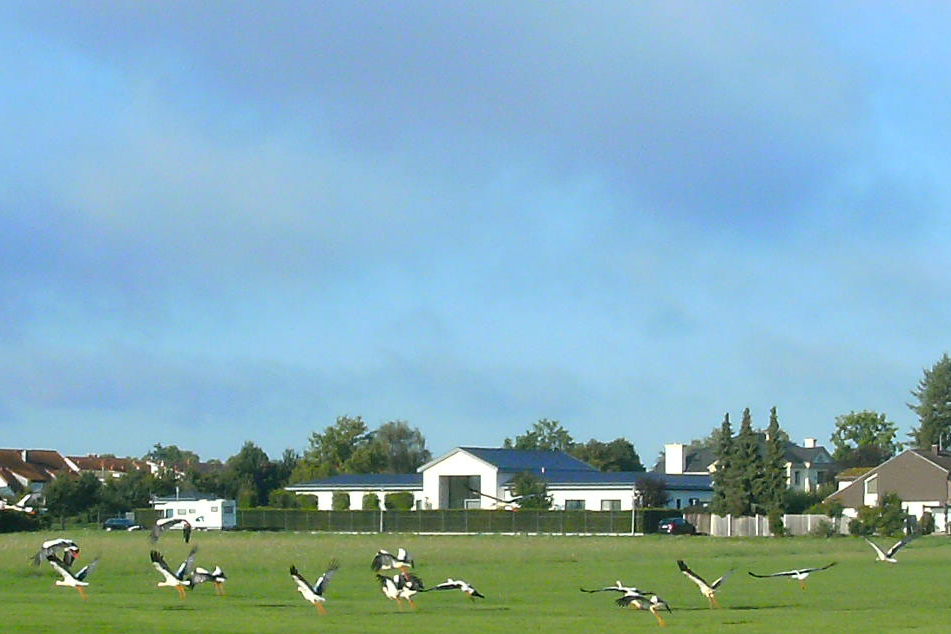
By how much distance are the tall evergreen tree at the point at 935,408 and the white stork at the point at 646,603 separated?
15129 cm

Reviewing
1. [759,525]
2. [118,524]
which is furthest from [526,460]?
[118,524]

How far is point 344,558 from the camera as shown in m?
63.3

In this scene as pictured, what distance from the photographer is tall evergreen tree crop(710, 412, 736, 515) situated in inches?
4011

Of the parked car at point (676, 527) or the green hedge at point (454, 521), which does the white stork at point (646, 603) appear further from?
the green hedge at point (454, 521)

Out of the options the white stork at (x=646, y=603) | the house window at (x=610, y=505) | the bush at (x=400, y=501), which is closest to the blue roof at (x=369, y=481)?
A: the bush at (x=400, y=501)

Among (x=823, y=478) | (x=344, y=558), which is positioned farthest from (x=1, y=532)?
(x=823, y=478)

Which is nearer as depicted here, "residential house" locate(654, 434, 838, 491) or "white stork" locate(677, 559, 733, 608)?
"white stork" locate(677, 559, 733, 608)

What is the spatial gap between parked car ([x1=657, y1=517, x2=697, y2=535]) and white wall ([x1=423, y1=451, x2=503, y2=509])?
796 inches

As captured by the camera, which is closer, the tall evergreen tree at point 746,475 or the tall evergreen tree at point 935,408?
the tall evergreen tree at point 746,475

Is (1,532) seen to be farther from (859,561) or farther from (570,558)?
(859,561)

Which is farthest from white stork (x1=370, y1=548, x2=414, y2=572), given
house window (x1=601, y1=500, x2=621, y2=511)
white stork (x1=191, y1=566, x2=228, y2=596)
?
house window (x1=601, y1=500, x2=621, y2=511)

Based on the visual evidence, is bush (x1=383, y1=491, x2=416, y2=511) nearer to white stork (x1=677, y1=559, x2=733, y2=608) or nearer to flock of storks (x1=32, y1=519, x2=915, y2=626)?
flock of storks (x1=32, y1=519, x2=915, y2=626)

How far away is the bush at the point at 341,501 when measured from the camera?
411 feet

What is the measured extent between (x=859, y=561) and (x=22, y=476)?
4376 inches
